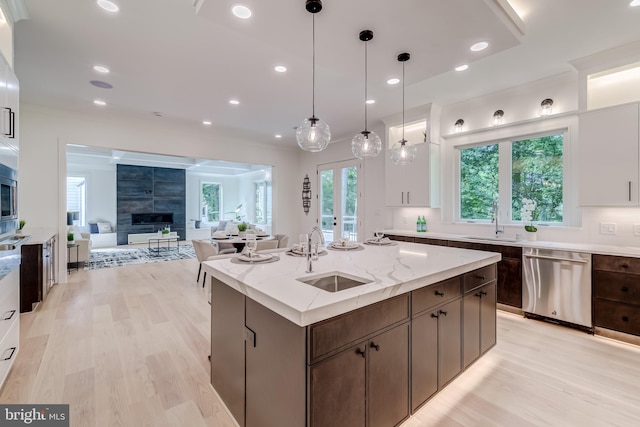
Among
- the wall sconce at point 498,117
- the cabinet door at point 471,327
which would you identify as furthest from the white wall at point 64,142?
the cabinet door at point 471,327

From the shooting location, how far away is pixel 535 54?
10.1 ft

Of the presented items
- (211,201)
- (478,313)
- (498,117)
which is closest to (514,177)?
(498,117)

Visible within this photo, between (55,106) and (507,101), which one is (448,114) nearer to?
(507,101)

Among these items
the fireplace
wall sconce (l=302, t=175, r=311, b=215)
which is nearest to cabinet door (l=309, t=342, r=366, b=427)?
wall sconce (l=302, t=175, r=311, b=215)

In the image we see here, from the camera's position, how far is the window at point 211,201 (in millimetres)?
12211

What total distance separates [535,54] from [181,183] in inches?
435

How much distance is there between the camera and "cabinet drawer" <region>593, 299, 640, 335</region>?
2.79 metres

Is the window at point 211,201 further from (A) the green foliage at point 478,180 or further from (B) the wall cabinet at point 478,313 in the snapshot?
(B) the wall cabinet at point 478,313

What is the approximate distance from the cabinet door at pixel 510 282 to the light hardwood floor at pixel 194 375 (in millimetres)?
205

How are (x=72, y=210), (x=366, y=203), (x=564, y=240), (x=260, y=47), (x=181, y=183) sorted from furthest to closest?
(x=181, y=183), (x=72, y=210), (x=366, y=203), (x=564, y=240), (x=260, y=47)

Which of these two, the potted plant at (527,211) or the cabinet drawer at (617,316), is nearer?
the cabinet drawer at (617,316)

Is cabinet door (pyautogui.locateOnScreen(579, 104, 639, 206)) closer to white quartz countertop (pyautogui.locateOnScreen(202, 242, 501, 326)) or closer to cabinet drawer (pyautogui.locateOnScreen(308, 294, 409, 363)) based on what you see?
white quartz countertop (pyautogui.locateOnScreen(202, 242, 501, 326))

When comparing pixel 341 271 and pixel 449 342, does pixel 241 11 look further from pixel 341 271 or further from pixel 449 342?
pixel 449 342

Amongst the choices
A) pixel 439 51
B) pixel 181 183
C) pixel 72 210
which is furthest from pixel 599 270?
pixel 72 210
